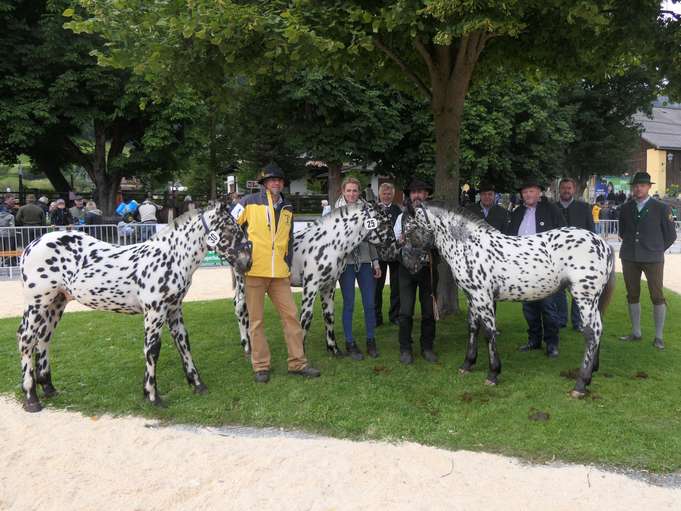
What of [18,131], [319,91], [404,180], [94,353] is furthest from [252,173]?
[94,353]

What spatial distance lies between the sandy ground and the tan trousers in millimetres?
1224

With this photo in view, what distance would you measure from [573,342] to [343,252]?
11.5 feet

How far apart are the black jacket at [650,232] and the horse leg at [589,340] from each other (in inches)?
80.4

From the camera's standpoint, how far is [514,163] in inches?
1068

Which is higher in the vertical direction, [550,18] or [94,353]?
[550,18]

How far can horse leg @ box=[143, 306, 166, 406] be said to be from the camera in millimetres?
5199

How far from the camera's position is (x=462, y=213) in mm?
5887

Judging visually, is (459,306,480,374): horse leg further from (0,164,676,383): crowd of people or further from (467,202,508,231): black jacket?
(467,202,508,231): black jacket

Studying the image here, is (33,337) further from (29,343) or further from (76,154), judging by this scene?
(76,154)

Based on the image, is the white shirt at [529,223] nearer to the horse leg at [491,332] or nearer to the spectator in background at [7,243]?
the horse leg at [491,332]

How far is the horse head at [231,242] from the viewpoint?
5266 millimetres

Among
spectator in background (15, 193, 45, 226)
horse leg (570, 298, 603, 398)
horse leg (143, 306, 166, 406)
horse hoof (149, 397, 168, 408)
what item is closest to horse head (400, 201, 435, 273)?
horse leg (570, 298, 603, 398)

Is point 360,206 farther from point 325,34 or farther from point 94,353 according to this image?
point 94,353

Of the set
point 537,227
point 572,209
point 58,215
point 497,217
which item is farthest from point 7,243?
point 572,209
